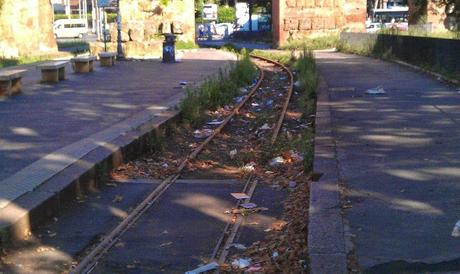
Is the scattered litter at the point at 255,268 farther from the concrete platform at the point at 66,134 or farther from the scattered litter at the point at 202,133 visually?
the scattered litter at the point at 202,133

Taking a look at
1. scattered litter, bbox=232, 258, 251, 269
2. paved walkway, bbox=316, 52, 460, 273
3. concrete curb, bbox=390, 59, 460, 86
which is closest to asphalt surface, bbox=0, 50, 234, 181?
scattered litter, bbox=232, 258, 251, 269

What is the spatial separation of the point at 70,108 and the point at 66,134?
3.14 meters

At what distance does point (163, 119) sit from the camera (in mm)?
12062

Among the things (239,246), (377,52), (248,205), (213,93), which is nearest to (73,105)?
(213,93)

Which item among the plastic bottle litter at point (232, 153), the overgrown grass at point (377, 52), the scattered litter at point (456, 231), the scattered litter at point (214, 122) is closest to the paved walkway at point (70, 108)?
the scattered litter at point (214, 122)

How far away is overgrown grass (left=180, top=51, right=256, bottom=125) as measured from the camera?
44.2ft

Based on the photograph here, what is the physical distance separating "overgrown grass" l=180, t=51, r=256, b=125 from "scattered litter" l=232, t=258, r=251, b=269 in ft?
25.8

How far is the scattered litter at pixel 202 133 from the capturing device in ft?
40.6

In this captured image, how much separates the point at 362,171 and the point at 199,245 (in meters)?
2.45

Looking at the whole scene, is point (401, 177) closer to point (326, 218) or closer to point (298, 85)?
point (326, 218)

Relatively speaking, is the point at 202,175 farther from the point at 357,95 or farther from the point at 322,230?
the point at 357,95

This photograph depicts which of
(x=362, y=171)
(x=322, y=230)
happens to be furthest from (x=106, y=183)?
(x=322, y=230)

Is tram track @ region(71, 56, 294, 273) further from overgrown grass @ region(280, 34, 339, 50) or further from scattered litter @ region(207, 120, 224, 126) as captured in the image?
overgrown grass @ region(280, 34, 339, 50)

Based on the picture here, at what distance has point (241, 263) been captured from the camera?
556 cm
